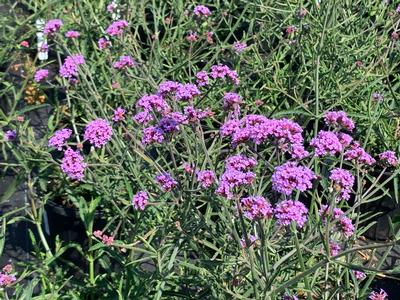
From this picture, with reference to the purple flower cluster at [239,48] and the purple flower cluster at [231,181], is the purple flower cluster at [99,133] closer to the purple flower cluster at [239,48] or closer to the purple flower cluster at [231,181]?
the purple flower cluster at [231,181]

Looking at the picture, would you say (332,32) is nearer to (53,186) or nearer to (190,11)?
(190,11)

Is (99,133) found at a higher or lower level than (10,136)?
higher

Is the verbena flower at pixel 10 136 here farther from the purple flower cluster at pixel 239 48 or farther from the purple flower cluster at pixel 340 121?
the purple flower cluster at pixel 340 121

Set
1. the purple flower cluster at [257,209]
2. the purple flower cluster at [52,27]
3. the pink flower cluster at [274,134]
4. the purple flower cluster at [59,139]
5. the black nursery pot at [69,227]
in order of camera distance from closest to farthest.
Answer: the purple flower cluster at [257,209] → the pink flower cluster at [274,134] → the purple flower cluster at [59,139] → the purple flower cluster at [52,27] → the black nursery pot at [69,227]

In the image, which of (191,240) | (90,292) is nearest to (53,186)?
(90,292)

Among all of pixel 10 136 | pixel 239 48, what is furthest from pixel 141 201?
pixel 239 48

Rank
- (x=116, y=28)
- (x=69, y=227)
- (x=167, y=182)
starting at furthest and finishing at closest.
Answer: (x=69, y=227) < (x=116, y=28) < (x=167, y=182)

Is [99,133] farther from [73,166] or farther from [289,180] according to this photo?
[289,180]

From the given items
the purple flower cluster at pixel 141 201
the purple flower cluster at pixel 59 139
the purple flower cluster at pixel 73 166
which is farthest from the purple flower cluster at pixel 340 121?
the purple flower cluster at pixel 59 139

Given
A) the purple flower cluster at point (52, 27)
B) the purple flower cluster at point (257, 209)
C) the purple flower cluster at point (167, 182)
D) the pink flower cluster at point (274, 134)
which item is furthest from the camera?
the purple flower cluster at point (52, 27)

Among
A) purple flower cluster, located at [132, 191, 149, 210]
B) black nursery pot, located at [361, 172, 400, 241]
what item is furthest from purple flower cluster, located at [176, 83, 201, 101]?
black nursery pot, located at [361, 172, 400, 241]

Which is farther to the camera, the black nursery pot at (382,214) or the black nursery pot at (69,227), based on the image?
the black nursery pot at (382,214)

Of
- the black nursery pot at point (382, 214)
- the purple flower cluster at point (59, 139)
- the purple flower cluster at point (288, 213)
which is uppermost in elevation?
the purple flower cluster at point (288, 213)

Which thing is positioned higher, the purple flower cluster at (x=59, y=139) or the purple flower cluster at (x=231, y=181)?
the purple flower cluster at (x=231, y=181)
